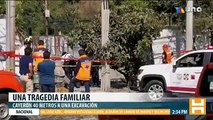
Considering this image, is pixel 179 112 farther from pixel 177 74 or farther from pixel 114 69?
pixel 114 69

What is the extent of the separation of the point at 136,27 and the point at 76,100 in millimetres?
12740

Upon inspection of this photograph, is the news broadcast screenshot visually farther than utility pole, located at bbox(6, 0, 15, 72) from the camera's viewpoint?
No

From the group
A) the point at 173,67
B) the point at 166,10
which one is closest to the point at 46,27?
the point at 166,10

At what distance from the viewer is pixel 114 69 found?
1997cm

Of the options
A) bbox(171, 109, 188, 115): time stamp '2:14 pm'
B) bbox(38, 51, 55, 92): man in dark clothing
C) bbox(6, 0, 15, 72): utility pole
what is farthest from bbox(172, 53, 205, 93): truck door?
bbox(171, 109, 188, 115): time stamp '2:14 pm'

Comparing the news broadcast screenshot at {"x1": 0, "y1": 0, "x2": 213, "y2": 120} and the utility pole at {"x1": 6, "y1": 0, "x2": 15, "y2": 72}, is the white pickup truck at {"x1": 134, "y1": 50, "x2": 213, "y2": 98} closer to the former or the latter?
the news broadcast screenshot at {"x1": 0, "y1": 0, "x2": 213, "y2": 120}

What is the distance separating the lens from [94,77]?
69.3 feet

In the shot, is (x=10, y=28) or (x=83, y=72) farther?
(x=10, y=28)

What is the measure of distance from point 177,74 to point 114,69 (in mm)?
5453

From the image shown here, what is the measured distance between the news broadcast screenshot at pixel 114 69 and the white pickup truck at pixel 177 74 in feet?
0.09

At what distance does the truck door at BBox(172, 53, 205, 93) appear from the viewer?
14.3 m

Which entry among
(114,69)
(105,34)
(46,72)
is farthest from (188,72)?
(114,69)

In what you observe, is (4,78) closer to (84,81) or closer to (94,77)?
(84,81)

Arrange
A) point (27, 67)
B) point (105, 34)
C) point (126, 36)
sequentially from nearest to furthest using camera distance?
point (27, 67), point (105, 34), point (126, 36)
